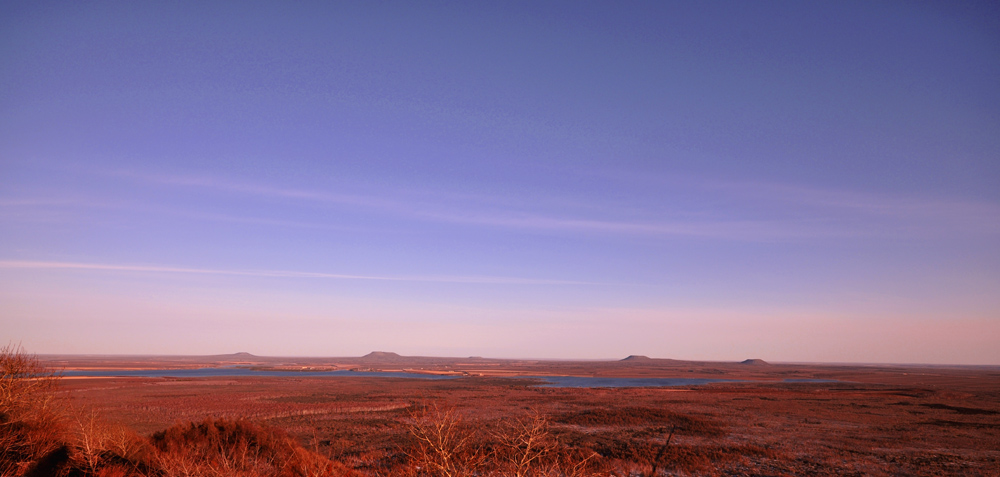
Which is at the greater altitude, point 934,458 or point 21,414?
point 21,414

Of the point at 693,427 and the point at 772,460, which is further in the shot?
the point at 693,427

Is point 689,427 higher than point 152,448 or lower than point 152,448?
lower

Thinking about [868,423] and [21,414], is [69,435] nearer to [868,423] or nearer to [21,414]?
[21,414]

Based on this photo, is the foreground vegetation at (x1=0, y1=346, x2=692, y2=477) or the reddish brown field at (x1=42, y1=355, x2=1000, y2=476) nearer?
the foreground vegetation at (x1=0, y1=346, x2=692, y2=477)

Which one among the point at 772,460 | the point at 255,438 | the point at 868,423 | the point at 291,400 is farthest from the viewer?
the point at 291,400

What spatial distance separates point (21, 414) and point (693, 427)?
104 ft

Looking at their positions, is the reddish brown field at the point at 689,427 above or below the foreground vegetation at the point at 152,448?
below

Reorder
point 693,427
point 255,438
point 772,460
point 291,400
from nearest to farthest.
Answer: point 255,438
point 772,460
point 693,427
point 291,400

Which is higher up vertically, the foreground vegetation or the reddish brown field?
the foreground vegetation

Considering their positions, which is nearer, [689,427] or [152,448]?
[152,448]

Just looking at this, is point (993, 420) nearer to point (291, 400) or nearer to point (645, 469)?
point (645, 469)

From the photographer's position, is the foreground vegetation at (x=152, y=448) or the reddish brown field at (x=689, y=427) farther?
the reddish brown field at (x=689, y=427)

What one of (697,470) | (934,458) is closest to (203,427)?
(697,470)

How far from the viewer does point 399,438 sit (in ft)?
91.5
